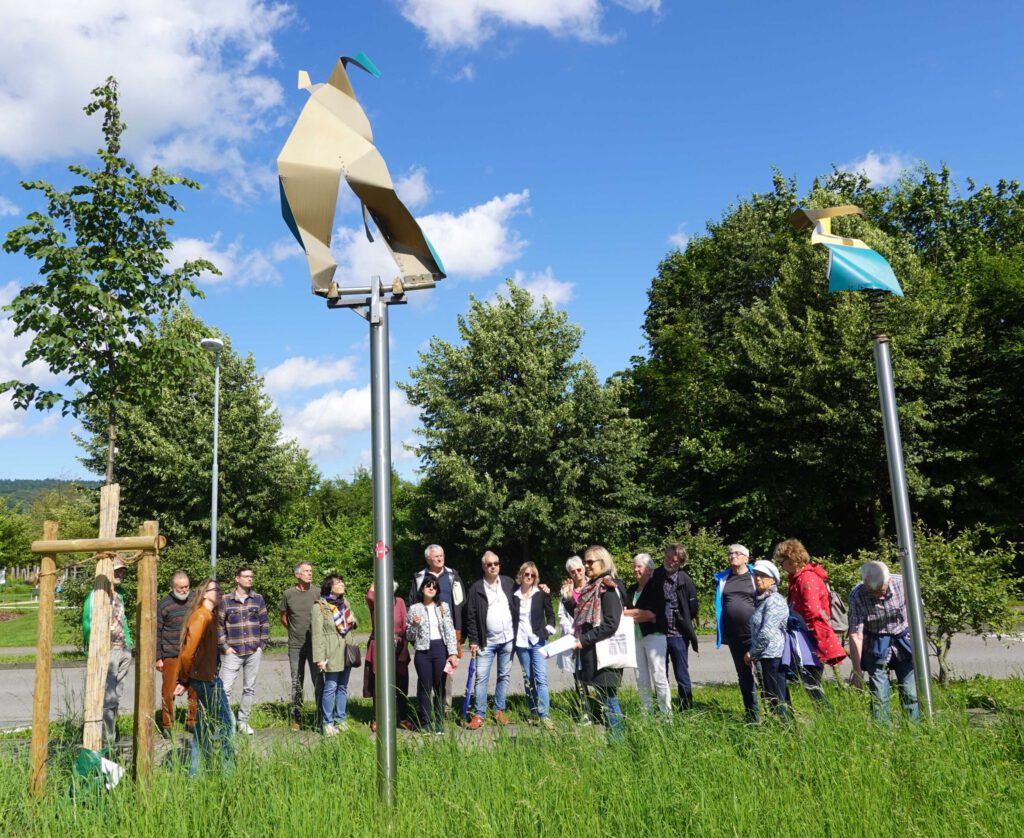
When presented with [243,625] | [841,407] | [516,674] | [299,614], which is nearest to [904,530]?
[299,614]

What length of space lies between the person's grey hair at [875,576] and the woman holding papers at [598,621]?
6.93ft

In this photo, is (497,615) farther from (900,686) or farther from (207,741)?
(207,741)

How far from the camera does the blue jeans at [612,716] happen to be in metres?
4.76

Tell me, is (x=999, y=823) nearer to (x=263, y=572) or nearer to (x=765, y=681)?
(x=765, y=681)

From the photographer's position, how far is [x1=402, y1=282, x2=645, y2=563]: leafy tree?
27.8m

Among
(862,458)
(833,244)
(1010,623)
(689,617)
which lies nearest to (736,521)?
(862,458)

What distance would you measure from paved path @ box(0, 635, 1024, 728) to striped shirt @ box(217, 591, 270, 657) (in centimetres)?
72

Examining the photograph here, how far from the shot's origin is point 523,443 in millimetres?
28109

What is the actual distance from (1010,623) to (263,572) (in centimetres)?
1570

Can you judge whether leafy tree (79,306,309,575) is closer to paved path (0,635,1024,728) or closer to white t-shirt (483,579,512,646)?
paved path (0,635,1024,728)

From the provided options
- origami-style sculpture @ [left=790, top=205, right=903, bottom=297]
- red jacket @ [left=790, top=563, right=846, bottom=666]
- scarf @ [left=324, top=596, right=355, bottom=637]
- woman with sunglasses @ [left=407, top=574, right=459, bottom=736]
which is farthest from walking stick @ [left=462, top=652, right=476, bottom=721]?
origami-style sculpture @ [left=790, top=205, right=903, bottom=297]

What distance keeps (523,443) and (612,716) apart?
2282 cm

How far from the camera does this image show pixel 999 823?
3.66 metres

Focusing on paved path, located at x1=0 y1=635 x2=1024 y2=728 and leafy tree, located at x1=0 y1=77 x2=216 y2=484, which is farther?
paved path, located at x1=0 y1=635 x2=1024 y2=728
